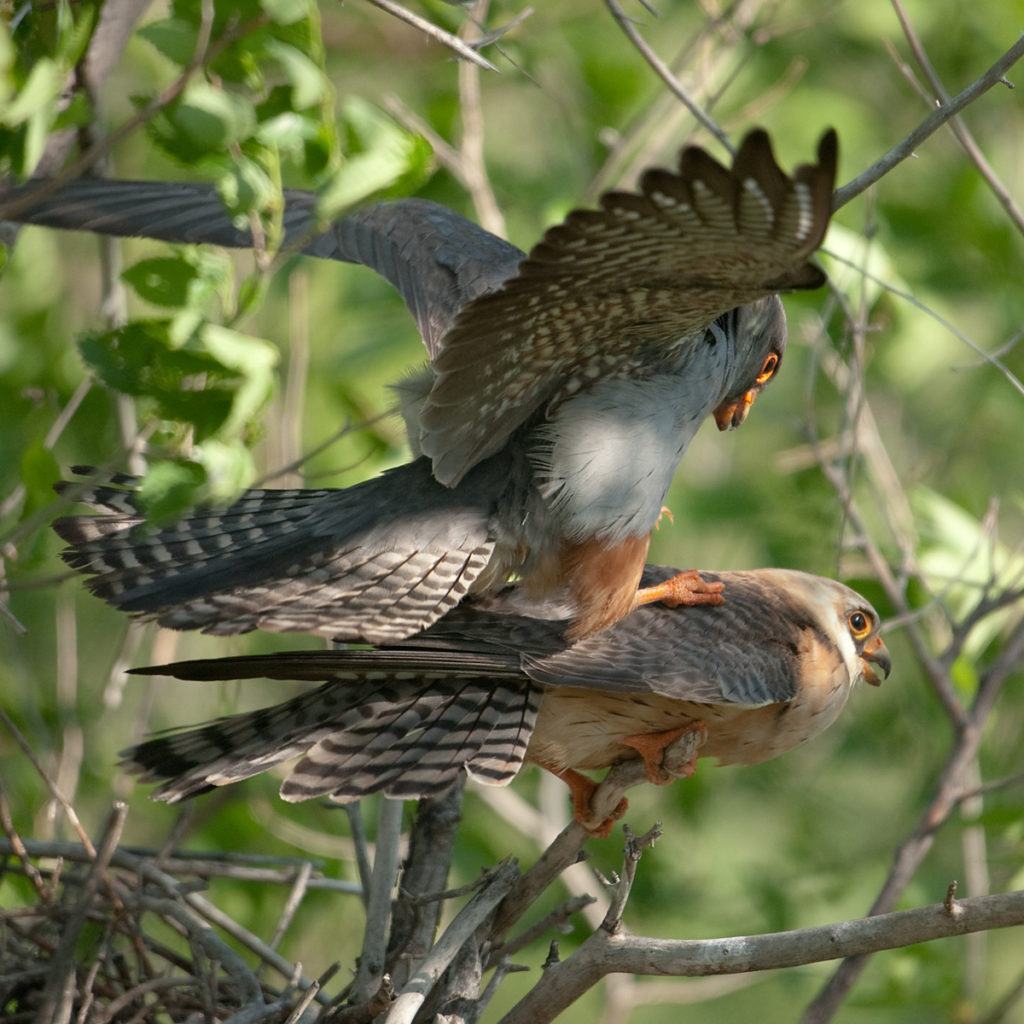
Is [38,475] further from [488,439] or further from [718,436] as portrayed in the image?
[718,436]

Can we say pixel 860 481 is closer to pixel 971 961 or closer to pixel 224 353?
pixel 971 961

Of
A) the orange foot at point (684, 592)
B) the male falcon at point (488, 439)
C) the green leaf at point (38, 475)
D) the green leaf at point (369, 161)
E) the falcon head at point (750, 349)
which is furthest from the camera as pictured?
the orange foot at point (684, 592)

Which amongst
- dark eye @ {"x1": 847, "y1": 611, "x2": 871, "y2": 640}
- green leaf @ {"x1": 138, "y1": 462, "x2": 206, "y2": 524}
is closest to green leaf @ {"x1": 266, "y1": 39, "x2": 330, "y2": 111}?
green leaf @ {"x1": 138, "y1": 462, "x2": 206, "y2": 524}

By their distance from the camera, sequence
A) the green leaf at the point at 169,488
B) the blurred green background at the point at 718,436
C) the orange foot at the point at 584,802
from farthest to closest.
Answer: the blurred green background at the point at 718,436, the orange foot at the point at 584,802, the green leaf at the point at 169,488

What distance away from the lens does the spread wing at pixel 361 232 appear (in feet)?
11.5

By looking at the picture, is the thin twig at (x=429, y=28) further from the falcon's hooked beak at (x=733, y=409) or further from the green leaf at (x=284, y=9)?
the falcon's hooked beak at (x=733, y=409)

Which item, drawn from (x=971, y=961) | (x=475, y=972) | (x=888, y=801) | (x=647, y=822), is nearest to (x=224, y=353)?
(x=475, y=972)

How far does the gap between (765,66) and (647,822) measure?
3.77 meters

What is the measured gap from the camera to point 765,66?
246 inches

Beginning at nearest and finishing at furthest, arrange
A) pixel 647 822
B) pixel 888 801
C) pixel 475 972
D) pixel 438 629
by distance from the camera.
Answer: pixel 475 972 < pixel 438 629 < pixel 647 822 < pixel 888 801

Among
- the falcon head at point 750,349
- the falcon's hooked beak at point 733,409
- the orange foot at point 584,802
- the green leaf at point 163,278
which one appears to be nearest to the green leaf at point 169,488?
the green leaf at point 163,278

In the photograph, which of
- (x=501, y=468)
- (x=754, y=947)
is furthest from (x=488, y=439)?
(x=754, y=947)

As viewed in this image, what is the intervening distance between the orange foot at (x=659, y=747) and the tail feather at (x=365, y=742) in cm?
35

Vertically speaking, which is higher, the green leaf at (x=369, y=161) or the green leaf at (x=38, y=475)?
the green leaf at (x=369, y=161)
